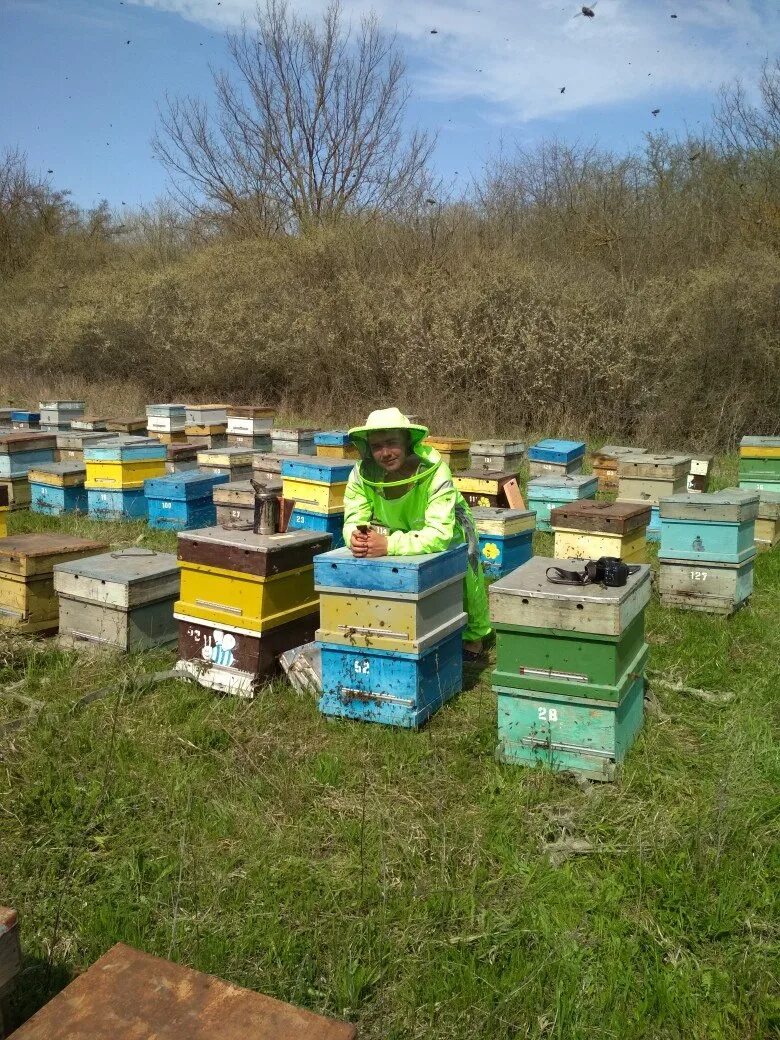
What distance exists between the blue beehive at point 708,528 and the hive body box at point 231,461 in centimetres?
458

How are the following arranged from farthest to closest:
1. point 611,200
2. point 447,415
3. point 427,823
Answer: point 611,200, point 447,415, point 427,823

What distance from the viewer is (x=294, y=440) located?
32.1 feet

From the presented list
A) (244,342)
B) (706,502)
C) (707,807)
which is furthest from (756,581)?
(244,342)

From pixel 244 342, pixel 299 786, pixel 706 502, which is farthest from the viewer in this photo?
pixel 244 342

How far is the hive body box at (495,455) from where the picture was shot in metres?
8.59

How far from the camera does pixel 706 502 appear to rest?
215 inches

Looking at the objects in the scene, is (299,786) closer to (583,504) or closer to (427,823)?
(427,823)

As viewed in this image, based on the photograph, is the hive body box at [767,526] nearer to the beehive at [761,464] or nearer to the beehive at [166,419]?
the beehive at [761,464]

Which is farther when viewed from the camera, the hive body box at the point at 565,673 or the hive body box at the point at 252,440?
the hive body box at the point at 252,440

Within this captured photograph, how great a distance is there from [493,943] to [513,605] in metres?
1.36

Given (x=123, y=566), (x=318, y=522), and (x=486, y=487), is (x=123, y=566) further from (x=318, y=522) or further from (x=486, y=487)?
(x=486, y=487)

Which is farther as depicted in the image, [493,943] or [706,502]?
[706,502]

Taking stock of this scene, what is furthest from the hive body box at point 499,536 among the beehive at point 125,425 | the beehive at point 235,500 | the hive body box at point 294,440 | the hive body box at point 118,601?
the beehive at point 125,425

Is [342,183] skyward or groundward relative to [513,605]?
skyward
